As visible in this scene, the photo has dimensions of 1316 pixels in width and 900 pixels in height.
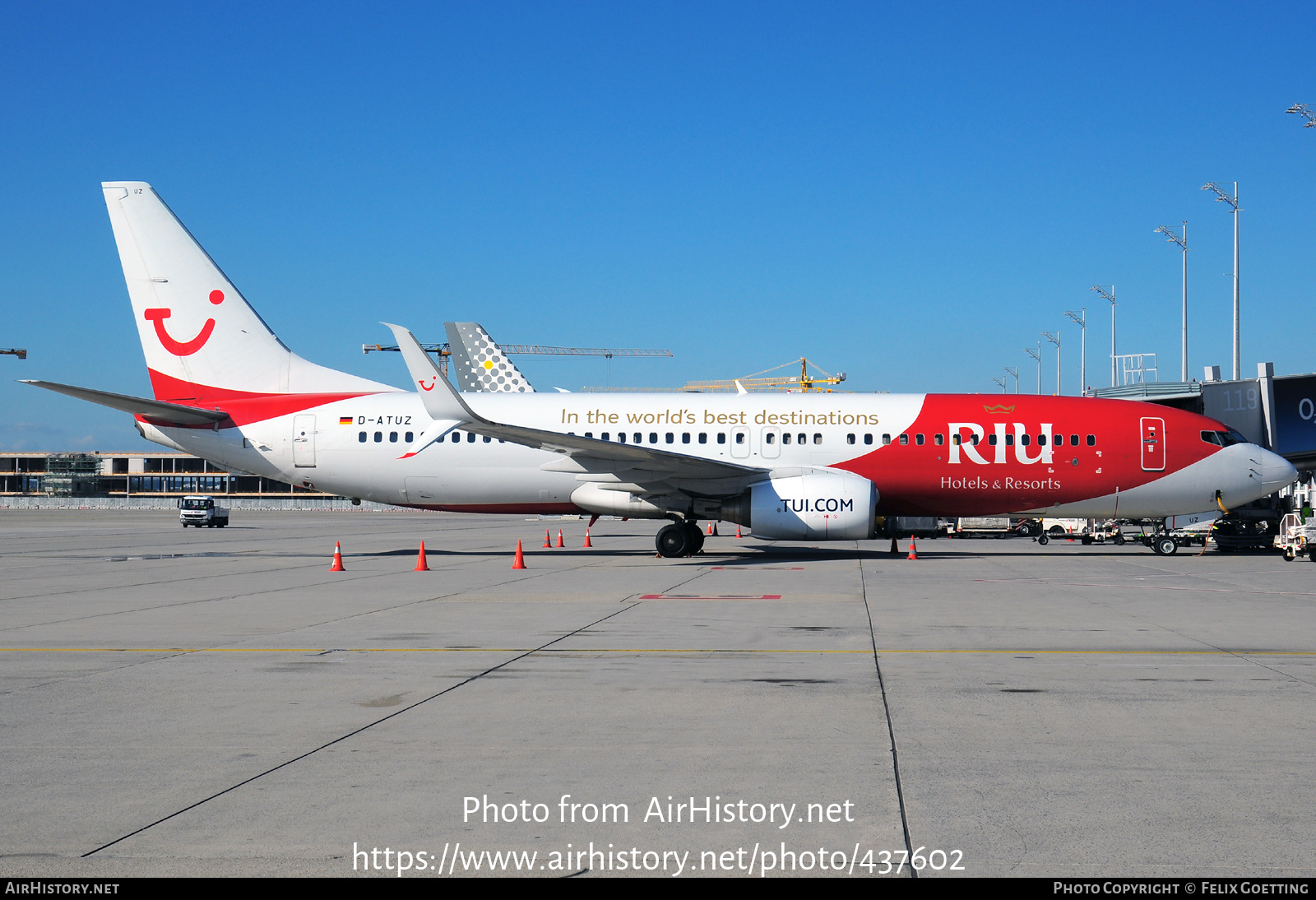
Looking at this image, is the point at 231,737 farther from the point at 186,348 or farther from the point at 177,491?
the point at 177,491

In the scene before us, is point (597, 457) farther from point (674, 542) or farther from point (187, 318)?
point (187, 318)

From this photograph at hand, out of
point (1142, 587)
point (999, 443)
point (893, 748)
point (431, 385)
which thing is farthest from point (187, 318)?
point (893, 748)

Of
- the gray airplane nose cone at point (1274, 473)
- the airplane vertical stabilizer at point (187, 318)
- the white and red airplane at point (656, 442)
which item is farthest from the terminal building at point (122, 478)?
the gray airplane nose cone at point (1274, 473)

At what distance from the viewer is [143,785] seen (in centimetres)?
557

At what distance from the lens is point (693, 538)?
2516cm

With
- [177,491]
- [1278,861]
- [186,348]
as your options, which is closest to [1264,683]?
[1278,861]

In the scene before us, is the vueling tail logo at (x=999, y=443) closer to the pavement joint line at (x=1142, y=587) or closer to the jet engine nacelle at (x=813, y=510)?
the jet engine nacelle at (x=813, y=510)

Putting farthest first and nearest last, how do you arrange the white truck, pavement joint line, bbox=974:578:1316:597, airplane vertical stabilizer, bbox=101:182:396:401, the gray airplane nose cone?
1. the white truck
2. airplane vertical stabilizer, bbox=101:182:396:401
3. the gray airplane nose cone
4. pavement joint line, bbox=974:578:1316:597

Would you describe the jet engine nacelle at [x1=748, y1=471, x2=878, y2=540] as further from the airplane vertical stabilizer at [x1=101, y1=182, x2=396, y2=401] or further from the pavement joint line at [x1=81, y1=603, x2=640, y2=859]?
the pavement joint line at [x1=81, y1=603, x2=640, y2=859]

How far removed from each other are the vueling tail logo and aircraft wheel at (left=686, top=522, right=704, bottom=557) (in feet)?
21.3

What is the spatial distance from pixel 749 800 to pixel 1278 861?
236cm

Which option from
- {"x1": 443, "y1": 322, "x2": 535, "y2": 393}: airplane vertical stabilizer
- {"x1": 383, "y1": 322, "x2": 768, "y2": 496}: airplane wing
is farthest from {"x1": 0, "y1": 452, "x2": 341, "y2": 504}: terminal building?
{"x1": 383, "y1": 322, "x2": 768, "y2": 496}: airplane wing

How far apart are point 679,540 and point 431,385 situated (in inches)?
270

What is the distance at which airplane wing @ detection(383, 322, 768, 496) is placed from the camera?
885 inches
